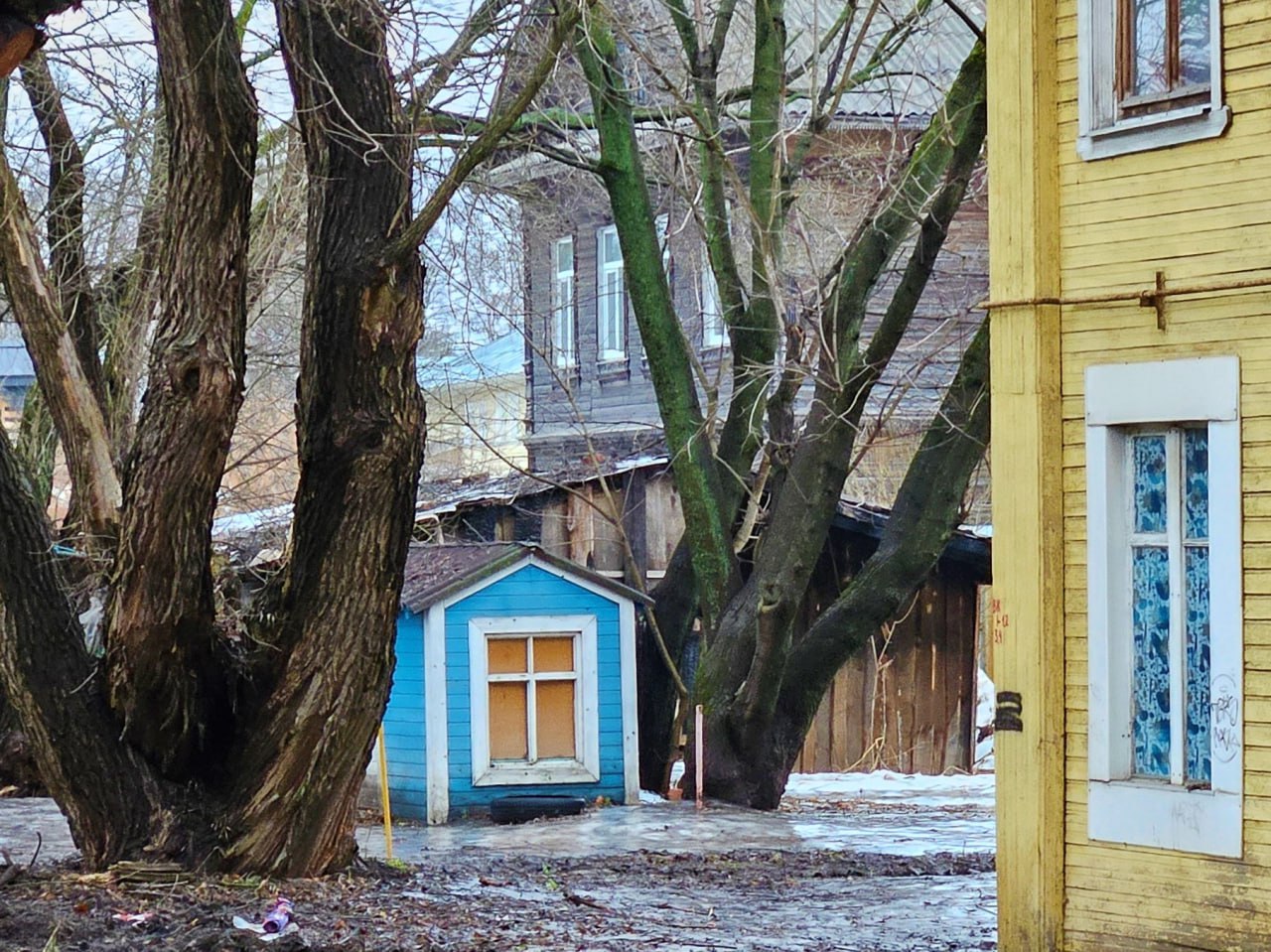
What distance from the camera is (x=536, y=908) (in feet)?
31.8

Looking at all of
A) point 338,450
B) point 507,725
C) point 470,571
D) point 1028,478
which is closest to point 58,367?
point 338,450

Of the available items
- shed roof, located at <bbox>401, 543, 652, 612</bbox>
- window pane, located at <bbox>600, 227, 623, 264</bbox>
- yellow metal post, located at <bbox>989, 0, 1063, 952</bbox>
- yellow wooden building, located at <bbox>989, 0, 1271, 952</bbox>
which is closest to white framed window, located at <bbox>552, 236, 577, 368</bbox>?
window pane, located at <bbox>600, 227, 623, 264</bbox>

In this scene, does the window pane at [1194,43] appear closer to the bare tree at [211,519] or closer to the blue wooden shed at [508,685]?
the bare tree at [211,519]

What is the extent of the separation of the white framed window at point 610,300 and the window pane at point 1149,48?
17167 mm

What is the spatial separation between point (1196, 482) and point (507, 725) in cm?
853

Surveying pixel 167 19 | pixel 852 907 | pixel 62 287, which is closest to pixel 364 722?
pixel 852 907

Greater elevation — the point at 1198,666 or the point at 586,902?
the point at 1198,666

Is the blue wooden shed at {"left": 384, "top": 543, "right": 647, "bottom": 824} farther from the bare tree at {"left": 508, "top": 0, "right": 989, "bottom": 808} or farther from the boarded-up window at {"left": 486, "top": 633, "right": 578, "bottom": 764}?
the bare tree at {"left": 508, "top": 0, "right": 989, "bottom": 808}

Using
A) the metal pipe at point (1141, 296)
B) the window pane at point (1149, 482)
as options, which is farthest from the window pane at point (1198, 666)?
the metal pipe at point (1141, 296)

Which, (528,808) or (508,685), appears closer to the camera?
(528,808)

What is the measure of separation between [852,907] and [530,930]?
227 cm

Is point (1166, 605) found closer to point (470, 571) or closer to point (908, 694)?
point (470, 571)

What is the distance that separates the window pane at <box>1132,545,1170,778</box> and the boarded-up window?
8037 millimetres

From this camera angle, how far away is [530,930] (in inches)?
351
